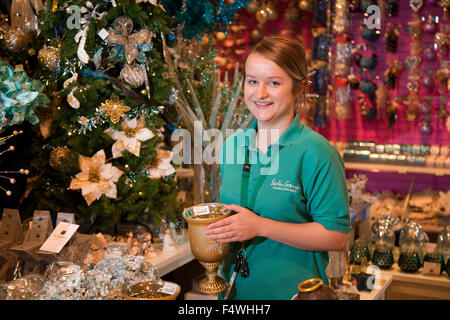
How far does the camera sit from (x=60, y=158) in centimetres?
202

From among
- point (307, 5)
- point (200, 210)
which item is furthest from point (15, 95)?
point (307, 5)

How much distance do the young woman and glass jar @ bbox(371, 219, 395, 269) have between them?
1386mm

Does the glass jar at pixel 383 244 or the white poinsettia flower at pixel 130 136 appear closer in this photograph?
the white poinsettia flower at pixel 130 136

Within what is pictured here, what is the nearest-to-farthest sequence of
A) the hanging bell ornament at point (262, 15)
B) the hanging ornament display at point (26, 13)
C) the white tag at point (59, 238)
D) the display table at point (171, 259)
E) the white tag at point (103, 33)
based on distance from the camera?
the white tag at point (59, 238) → the white tag at point (103, 33) → the hanging ornament display at point (26, 13) → the display table at point (171, 259) → the hanging bell ornament at point (262, 15)

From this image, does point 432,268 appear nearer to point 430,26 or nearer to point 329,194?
point 329,194

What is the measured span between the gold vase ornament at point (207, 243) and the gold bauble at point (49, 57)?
1.04 meters

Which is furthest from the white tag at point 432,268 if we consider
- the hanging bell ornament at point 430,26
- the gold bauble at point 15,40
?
the hanging bell ornament at point 430,26

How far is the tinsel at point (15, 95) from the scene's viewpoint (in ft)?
5.29

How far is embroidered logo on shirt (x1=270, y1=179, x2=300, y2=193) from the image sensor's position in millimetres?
1341

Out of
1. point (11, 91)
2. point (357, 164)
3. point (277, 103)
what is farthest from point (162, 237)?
point (357, 164)

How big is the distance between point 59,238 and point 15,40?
0.88 m

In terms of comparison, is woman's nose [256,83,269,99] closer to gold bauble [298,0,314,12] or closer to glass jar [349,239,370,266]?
glass jar [349,239,370,266]

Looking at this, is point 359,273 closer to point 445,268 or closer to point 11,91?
point 445,268

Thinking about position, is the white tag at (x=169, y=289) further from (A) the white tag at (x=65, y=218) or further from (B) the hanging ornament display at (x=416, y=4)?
(B) the hanging ornament display at (x=416, y=4)
